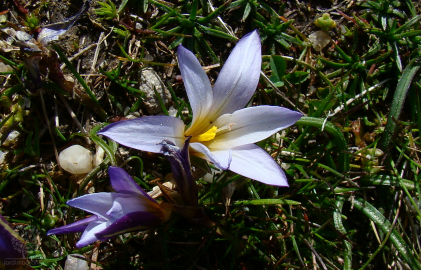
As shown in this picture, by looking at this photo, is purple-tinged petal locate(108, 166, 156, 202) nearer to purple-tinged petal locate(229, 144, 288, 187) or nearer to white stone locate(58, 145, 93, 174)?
purple-tinged petal locate(229, 144, 288, 187)

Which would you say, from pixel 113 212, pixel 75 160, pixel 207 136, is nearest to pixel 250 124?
pixel 207 136

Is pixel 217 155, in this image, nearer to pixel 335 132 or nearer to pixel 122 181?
pixel 122 181

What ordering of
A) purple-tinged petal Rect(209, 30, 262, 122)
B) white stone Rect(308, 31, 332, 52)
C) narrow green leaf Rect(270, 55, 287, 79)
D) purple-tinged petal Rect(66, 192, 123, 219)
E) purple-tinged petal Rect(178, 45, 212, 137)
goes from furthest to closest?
white stone Rect(308, 31, 332, 52), narrow green leaf Rect(270, 55, 287, 79), purple-tinged petal Rect(209, 30, 262, 122), purple-tinged petal Rect(178, 45, 212, 137), purple-tinged petal Rect(66, 192, 123, 219)

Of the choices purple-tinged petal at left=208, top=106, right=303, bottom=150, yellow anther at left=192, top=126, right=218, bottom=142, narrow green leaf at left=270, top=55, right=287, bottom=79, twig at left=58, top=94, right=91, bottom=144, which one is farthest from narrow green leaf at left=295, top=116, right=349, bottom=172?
twig at left=58, top=94, right=91, bottom=144

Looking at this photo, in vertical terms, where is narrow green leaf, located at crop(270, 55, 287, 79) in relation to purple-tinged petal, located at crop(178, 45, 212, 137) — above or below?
below

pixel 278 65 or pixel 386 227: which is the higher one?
pixel 278 65

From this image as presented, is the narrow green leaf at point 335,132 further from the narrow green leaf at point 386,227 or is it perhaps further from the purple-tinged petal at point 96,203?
the purple-tinged petal at point 96,203

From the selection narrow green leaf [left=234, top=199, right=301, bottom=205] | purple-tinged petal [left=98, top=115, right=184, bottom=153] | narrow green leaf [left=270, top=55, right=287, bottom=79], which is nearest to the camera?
purple-tinged petal [left=98, top=115, right=184, bottom=153]

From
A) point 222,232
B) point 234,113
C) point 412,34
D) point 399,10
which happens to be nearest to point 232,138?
point 234,113
